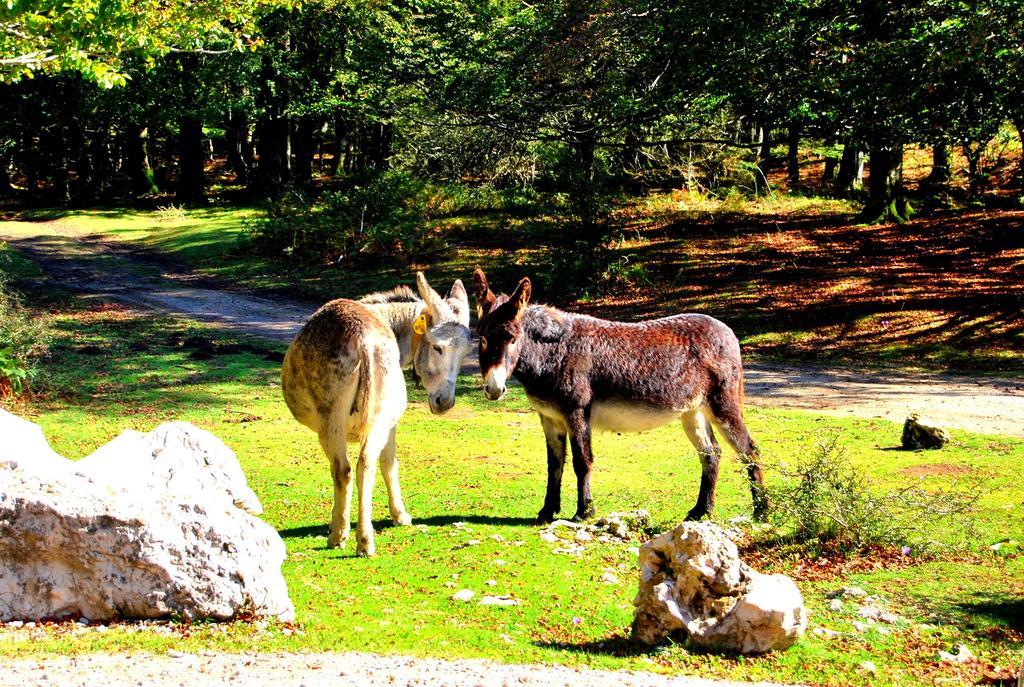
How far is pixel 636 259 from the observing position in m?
32.0

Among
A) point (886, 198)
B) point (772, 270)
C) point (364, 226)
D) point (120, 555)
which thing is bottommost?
point (120, 555)

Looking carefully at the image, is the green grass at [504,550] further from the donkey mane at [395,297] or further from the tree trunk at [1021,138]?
the tree trunk at [1021,138]

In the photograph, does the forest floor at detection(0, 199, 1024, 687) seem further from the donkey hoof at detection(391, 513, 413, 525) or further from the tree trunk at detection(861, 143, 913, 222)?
the tree trunk at detection(861, 143, 913, 222)

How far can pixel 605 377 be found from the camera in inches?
443

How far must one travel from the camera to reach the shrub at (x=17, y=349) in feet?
58.6

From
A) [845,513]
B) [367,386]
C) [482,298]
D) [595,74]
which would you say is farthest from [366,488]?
[595,74]

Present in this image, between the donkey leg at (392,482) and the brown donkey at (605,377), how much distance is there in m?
1.34

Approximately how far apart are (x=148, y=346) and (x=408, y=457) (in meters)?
10.5

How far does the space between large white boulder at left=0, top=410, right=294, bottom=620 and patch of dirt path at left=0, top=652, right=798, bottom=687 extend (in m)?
0.63

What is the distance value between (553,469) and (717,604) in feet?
13.1

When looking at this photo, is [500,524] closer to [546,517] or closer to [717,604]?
[546,517]

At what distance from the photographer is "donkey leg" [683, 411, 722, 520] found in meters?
11.5

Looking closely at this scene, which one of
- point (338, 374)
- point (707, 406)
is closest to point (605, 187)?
point (707, 406)

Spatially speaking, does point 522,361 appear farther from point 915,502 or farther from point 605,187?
point 605,187
